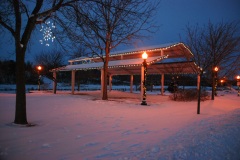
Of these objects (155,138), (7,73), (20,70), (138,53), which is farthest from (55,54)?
(155,138)

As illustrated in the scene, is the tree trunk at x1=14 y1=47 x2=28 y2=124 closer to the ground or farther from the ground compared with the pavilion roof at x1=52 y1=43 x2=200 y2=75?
closer to the ground

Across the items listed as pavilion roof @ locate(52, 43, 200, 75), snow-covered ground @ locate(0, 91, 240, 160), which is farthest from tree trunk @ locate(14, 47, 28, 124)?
pavilion roof @ locate(52, 43, 200, 75)

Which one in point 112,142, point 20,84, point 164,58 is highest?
point 164,58

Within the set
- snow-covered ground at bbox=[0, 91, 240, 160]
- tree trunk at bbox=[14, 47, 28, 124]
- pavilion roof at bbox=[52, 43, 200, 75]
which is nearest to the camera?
snow-covered ground at bbox=[0, 91, 240, 160]

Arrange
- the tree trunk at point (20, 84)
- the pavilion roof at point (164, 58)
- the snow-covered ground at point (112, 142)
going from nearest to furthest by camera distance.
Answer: the snow-covered ground at point (112, 142), the tree trunk at point (20, 84), the pavilion roof at point (164, 58)

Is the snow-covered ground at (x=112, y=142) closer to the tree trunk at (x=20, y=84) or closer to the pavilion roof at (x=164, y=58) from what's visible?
the tree trunk at (x=20, y=84)

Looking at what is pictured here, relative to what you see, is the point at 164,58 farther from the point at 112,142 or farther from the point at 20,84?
the point at 112,142

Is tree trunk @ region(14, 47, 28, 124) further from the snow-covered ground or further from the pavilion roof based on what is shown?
the pavilion roof

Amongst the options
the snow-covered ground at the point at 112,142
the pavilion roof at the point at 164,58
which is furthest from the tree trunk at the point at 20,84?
the pavilion roof at the point at 164,58

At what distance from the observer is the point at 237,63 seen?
2428 cm

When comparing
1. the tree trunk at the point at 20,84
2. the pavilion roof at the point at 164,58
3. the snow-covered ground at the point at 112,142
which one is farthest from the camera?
the pavilion roof at the point at 164,58

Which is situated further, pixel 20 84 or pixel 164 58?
pixel 164 58

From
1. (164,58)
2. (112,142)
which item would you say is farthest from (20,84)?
(164,58)

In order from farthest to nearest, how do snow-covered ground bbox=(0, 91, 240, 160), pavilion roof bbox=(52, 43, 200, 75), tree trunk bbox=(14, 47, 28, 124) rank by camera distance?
pavilion roof bbox=(52, 43, 200, 75) < tree trunk bbox=(14, 47, 28, 124) < snow-covered ground bbox=(0, 91, 240, 160)
